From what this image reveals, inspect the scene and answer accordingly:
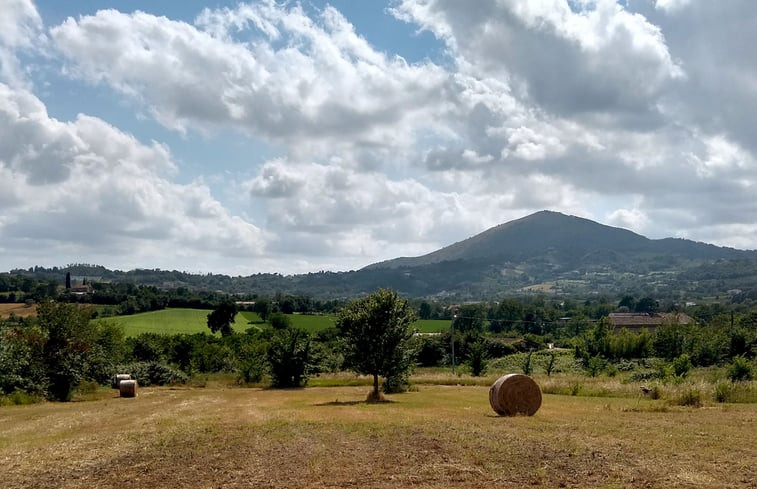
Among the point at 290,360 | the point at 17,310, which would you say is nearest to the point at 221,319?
the point at 17,310

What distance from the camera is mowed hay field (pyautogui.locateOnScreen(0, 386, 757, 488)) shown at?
51.5 ft

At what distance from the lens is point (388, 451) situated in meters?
18.7

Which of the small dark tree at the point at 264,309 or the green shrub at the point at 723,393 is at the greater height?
the small dark tree at the point at 264,309

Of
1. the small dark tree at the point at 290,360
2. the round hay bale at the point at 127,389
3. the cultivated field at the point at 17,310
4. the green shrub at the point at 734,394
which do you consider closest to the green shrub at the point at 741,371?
the green shrub at the point at 734,394

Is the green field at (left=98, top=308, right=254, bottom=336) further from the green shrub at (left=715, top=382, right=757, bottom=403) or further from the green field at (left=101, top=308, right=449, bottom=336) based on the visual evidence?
the green shrub at (left=715, top=382, right=757, bottom=403)

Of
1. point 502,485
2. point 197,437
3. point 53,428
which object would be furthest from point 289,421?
point 502,485

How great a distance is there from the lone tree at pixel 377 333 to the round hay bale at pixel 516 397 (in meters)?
12.7

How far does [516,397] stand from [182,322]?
11937 cm

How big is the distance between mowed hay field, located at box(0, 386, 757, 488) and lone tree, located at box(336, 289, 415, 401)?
40.3 ft

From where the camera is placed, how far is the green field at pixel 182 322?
123 meters

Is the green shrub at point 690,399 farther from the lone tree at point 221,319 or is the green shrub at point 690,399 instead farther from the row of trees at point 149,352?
the lone tree at point 221,319

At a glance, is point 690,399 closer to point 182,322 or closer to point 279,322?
point 279,322

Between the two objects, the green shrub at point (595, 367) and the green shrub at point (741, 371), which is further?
the green shrub at point (595, 367)

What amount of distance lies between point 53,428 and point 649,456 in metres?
22.6
